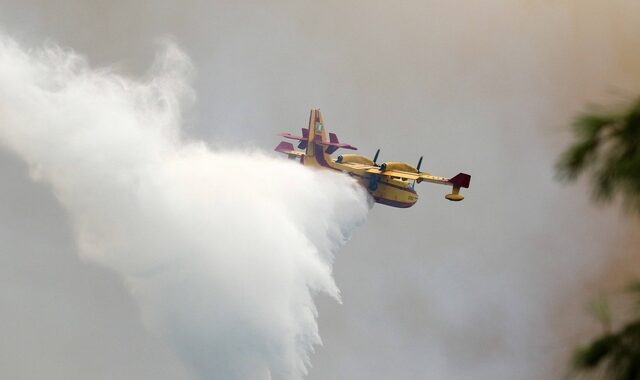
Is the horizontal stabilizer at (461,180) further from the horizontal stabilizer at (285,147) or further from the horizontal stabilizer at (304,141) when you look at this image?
the horizontal stabilizer at (285,147)

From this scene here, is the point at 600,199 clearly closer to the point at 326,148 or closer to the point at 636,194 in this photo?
the point at 636,194

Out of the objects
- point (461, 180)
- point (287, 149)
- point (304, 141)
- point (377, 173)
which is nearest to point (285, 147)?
point (287, 149)

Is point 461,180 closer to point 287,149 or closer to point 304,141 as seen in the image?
point 304,141

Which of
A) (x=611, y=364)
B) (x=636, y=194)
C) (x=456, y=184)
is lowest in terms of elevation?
(x=611, y=364)

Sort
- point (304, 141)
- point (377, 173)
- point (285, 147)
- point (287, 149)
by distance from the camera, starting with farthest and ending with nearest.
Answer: point (285, 147) < point (287, 149) < point (304, 141) < point (377, 173)

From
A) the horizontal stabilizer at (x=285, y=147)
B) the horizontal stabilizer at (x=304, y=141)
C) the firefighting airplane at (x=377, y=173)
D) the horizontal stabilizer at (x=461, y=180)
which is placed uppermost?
the horizontal stabilizer at (x=285, y=147)

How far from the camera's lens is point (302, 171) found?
227 ft

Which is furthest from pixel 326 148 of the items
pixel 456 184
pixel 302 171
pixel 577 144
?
pixel 577 144

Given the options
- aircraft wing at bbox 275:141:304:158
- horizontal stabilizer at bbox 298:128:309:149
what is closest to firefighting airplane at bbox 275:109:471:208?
horizontal stabilizer at bbox 298:128:309:149

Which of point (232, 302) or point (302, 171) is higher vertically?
point (302, 171)

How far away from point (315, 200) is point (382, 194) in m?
3.93

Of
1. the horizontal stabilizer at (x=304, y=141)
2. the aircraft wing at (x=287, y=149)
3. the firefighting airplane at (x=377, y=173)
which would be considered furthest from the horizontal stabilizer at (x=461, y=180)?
the aircraft wing at (x=287, y=149)

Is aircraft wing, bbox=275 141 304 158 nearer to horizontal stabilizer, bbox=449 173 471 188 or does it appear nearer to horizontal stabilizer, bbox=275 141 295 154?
horizontal stabilizer, bbox=275 141 295 154

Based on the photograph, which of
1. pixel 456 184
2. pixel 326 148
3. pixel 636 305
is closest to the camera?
pixel 636 305
